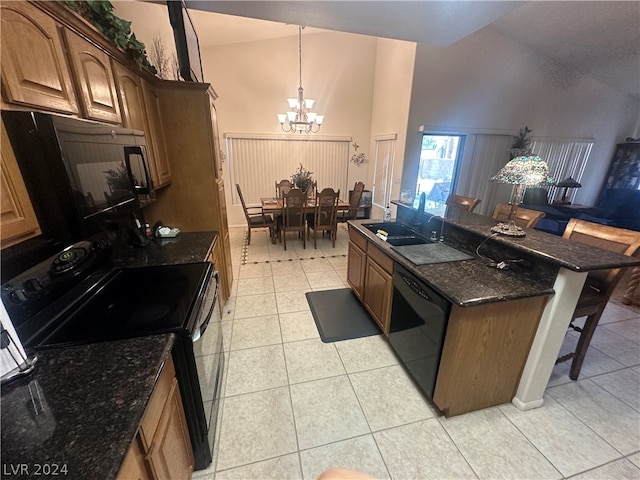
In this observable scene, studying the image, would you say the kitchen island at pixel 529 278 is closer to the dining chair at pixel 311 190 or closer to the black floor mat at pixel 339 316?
the black floor mat at pixel 339 316

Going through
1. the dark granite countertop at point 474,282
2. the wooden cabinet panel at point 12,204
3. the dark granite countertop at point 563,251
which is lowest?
the dark granite countertop at point 474,282

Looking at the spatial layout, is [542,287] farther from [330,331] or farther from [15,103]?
[15,103]

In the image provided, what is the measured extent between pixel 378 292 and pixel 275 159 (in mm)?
4294

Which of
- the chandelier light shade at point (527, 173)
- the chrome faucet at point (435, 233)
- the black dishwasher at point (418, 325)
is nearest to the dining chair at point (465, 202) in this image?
the chrome faucet at point (435, 233)

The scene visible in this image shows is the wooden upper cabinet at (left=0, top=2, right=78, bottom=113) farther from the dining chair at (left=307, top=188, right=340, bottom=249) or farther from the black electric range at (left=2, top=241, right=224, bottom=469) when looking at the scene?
the dining chair at (left=307, top=188, right=340, bottom=249)

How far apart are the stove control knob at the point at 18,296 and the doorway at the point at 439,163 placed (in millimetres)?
4807

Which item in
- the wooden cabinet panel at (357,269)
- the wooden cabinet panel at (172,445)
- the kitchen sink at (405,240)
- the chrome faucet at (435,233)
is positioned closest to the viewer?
the wooden cabinet panel at (172,445)

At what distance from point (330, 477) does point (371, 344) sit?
1713mm

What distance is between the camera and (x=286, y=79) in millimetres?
5320

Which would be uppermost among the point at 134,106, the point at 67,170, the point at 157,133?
the point at 134,106

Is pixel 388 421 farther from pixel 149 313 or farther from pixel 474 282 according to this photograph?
pixel 149 313

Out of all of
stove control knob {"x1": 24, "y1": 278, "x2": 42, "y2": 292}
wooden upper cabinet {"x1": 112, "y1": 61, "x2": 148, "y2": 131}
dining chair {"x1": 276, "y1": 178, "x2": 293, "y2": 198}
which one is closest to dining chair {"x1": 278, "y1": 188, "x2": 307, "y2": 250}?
dining chair {"x1": 276, "y1": 178, "x2": 293, "y2": 198}

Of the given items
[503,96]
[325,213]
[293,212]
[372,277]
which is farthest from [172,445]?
[503,96]

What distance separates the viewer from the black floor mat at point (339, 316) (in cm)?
246
